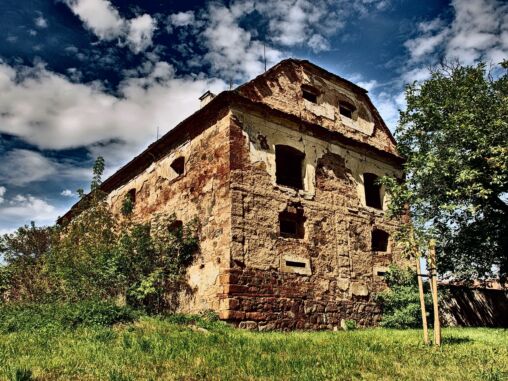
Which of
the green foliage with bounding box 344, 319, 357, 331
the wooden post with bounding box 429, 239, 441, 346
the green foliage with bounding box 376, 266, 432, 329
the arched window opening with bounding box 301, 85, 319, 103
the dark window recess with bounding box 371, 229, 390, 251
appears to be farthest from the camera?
the dark window recess with bounding box 371, 229, 390, 251

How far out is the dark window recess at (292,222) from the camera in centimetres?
1160

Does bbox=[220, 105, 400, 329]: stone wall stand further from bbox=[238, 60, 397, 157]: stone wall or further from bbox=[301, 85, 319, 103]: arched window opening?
bbox=[301, 85, 319, 103]: arched window opening

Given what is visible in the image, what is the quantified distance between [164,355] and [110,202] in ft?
41.4

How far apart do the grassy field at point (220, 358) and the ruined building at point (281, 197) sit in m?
3.03

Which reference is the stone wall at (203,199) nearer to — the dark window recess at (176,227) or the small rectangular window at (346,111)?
the dark window recess at (176,227)

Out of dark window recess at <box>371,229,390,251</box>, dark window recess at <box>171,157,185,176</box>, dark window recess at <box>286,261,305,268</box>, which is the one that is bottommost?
dark window recess at <box>286,261,305,268</box>

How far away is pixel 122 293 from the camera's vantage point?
1135 cm

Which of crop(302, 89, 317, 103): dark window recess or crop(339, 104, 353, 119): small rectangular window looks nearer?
crop(302, 89, 317, 103): dark window recess

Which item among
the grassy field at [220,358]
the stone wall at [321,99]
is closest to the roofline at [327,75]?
the stone wall at [321,99]

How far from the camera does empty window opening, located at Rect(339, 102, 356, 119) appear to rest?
1482cm

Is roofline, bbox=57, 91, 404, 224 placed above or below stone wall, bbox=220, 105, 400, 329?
above

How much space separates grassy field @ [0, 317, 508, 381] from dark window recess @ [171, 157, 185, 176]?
644cm

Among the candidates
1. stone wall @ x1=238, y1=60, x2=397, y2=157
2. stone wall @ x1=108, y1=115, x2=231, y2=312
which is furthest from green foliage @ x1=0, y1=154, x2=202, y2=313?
stone wall @ x1=238, y1=60, x2=397, y2=157

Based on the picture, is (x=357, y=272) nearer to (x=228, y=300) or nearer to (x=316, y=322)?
(x=316, y=322)
